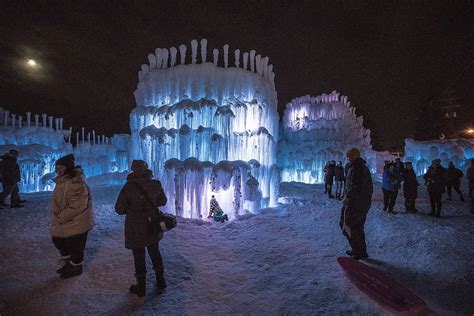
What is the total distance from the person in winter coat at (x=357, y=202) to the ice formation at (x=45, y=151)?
21.9 m

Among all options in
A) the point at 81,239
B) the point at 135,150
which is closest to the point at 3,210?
the point at 135,150

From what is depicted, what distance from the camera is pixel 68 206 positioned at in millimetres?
4383

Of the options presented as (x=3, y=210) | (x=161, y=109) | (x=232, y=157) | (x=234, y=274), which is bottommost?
(x=234, y=274)

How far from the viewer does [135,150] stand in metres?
11.1

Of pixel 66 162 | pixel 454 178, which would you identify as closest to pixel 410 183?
pixel 454 178

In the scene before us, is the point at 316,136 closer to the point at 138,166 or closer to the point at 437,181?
the point at 437,181

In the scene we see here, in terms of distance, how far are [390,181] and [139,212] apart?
27.8ft

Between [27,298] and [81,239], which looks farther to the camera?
[81,239]

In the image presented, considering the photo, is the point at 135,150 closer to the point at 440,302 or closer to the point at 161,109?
the point at 161,109

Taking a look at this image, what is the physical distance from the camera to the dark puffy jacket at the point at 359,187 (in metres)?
5.25

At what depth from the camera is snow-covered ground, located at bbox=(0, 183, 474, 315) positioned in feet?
13.1

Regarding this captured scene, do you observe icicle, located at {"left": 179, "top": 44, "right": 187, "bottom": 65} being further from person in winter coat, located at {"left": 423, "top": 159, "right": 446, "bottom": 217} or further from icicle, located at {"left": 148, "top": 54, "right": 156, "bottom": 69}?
person in winter coat, located at {"left": 423, "top": 159, "right": 446, "bottom": 217}

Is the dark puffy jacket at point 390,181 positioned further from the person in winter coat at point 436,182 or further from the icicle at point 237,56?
the icicle at point 237,56

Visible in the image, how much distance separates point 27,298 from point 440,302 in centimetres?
617
